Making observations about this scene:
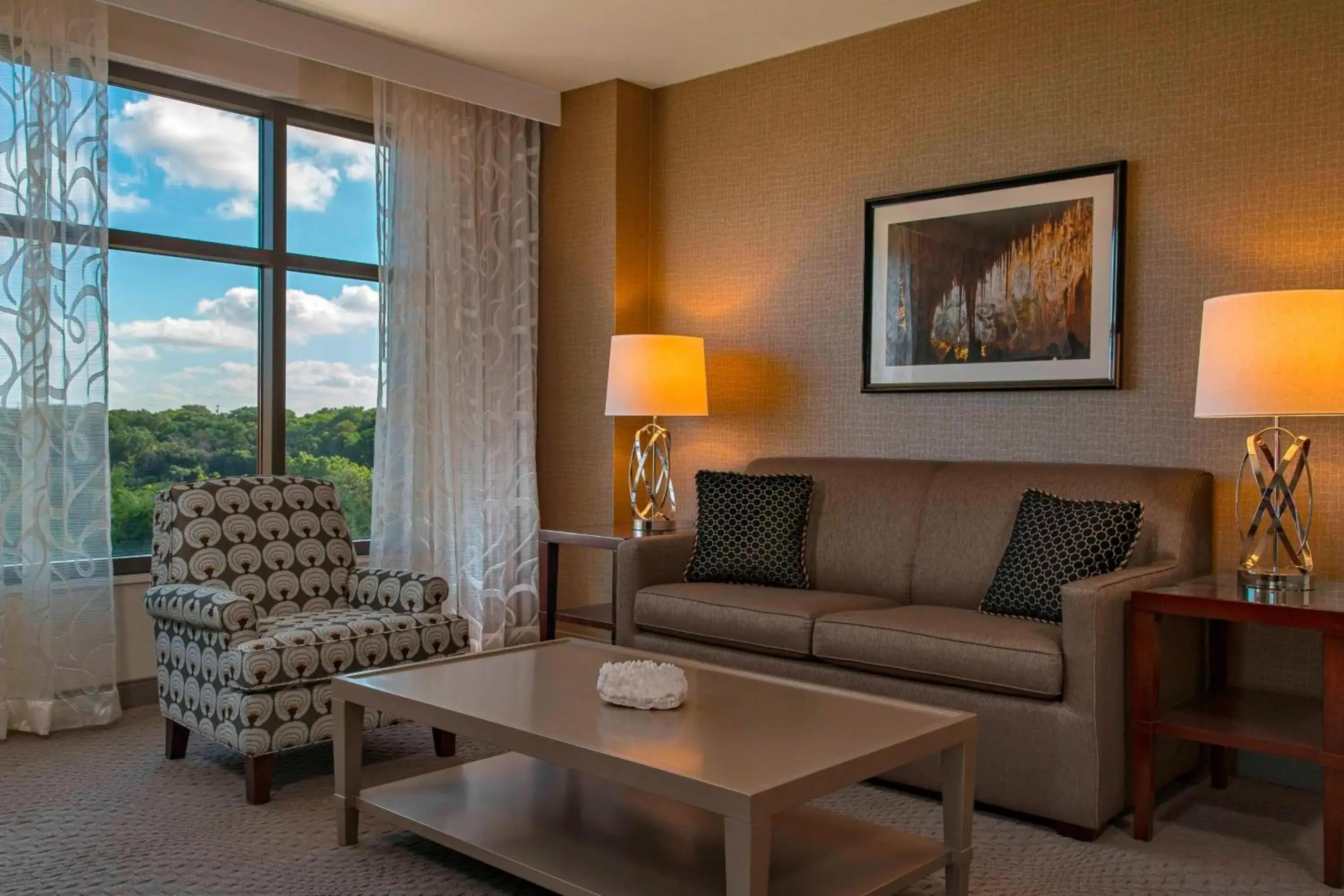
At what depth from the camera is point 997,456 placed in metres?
3.91

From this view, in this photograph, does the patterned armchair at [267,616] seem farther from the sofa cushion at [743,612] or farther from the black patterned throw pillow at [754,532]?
the black patterned throw pillow at [754,532]

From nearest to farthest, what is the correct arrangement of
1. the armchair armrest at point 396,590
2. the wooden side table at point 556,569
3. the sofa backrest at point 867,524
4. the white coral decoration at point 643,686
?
the white coral decoration at point 643,686 < the armchair armrest at point 396,590 < the sofa backrest at point 867,524 < the wooden side table at point 556,569

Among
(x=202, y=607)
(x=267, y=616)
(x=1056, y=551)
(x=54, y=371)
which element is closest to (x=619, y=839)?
(x=202, y=607)

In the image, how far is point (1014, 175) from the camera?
12.7 feet

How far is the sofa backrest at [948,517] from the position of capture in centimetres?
327

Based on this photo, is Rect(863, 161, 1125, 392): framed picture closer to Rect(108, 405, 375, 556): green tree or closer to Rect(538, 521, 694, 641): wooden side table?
Rect(538, 521, 694, 641): wooden side table

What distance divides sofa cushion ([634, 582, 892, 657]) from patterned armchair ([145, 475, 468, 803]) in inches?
26.3

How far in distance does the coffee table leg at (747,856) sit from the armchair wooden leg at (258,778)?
64.3 inches

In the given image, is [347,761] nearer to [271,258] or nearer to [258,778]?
[258,778]

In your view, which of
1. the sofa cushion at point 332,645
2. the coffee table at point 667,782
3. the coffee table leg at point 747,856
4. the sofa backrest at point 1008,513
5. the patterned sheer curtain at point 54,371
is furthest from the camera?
the patterned sheer curtain at point 54,371

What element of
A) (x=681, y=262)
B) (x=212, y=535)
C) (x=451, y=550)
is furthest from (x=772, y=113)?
(x=212, y=535)

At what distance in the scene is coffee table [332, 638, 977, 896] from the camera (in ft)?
6.45

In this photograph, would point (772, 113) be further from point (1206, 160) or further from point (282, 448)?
point (282, 448)

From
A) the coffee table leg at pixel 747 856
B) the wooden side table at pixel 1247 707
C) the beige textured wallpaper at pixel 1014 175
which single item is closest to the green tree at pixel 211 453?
the beige textured wallpaper at pixel 1014 175
